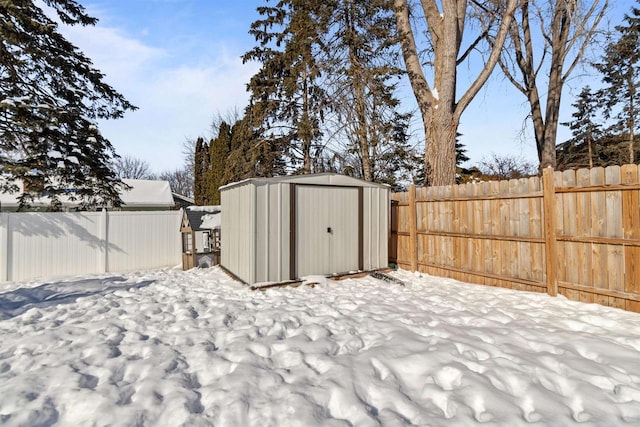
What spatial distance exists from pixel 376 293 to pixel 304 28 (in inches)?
364

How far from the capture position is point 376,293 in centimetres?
489

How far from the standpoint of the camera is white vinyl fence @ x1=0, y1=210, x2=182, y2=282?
6504 millimetres

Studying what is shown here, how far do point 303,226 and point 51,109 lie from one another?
7325mm

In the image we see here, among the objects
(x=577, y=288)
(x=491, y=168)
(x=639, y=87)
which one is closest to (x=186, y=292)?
(x=577, y=288)

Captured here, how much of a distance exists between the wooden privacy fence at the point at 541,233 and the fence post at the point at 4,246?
8300 millimetres

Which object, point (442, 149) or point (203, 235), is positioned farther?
point (203, 235)

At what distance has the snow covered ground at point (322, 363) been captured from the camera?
1.91 meters

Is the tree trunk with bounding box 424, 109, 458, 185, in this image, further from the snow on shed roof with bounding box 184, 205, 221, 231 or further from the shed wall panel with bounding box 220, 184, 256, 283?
the snow on shed roof with bounding box 184, 205, 221, 231

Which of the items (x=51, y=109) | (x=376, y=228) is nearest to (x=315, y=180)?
(x=376, y=228)

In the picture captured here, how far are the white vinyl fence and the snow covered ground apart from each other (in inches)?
125

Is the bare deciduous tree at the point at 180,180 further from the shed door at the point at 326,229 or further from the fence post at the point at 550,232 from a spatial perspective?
the fence post at the point at 550,232

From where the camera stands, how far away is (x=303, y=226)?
18.4 ft

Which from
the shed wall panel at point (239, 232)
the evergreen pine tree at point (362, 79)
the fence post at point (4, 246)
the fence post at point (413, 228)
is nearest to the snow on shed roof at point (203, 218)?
the shed wall panel at point (239, 232)

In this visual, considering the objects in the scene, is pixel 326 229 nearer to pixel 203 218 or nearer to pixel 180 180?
pixel 203 218
